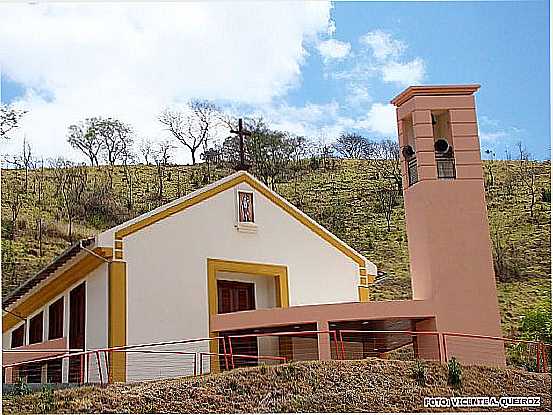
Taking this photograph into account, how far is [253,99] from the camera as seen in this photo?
36938 mm

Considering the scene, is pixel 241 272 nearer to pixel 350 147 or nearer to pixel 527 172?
pixel 527 172

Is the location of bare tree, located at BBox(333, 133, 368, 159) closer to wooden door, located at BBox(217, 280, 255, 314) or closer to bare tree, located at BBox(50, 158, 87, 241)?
bare tree, located at BBox(50, 158, 87, 241)

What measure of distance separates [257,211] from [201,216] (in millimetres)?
1334

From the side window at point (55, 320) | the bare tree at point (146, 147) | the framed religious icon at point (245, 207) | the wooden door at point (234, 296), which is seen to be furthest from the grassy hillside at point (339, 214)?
the side window at point (55, 320)

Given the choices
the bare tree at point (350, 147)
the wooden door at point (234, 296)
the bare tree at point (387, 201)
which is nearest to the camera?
the wooden door at point (234, 296)

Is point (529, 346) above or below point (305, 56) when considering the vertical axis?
below

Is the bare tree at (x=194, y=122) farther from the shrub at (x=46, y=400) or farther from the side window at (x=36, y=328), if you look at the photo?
the shrub at (x=46, y=400)

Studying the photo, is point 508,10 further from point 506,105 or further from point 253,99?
point 253,99

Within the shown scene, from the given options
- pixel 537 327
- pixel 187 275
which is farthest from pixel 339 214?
pixel 187 275

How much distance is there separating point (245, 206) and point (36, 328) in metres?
5.25

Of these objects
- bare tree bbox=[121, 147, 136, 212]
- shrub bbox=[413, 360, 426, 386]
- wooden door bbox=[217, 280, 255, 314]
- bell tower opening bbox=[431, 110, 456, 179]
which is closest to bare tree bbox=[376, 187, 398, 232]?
bare tree bbox=[121, 147, 136, 212]

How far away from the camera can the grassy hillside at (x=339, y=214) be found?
2822cm

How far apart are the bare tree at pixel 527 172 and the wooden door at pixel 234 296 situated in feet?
55.7

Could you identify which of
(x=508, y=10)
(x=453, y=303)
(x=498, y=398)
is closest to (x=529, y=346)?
(x=453, y=303)
